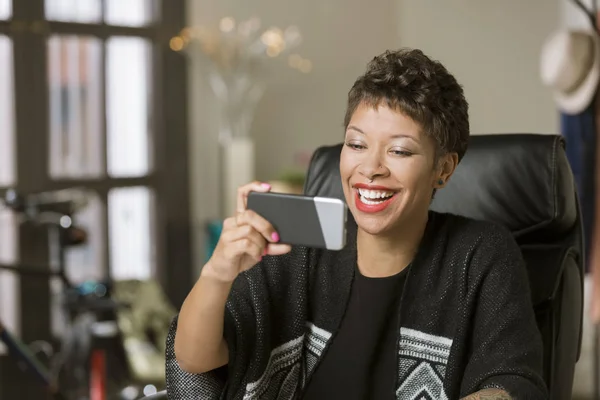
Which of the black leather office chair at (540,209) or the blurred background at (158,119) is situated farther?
the blurred background at (158,119)

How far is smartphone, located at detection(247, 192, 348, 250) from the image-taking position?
3.67ft

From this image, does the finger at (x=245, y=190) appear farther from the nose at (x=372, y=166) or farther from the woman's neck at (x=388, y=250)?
the woman's neck at (x=388, y=250)

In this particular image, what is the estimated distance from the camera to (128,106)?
4000 millimetres

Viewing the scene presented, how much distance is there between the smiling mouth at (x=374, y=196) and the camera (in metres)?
1.38

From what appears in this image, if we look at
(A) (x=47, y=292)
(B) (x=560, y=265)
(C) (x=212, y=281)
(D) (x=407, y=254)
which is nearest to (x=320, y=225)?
(C) (x=212, y=281)

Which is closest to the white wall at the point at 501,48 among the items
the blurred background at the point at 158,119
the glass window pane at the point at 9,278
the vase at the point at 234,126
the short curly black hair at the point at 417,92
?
the blurred background at the point at 158,119

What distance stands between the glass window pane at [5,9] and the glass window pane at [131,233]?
2.89 feet

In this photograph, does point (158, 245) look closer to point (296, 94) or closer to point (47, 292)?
point (47, 292)

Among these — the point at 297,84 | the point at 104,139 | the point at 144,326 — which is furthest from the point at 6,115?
the point at 297,84

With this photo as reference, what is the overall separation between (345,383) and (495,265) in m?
0.32

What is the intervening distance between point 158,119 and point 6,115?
0.77 m

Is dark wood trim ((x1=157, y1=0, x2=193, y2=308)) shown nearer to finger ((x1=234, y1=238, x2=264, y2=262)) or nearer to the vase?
the vase

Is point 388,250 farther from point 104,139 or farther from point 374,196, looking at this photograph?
point 104,139

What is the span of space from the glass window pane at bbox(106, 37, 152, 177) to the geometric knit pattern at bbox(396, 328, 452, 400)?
2.69m
